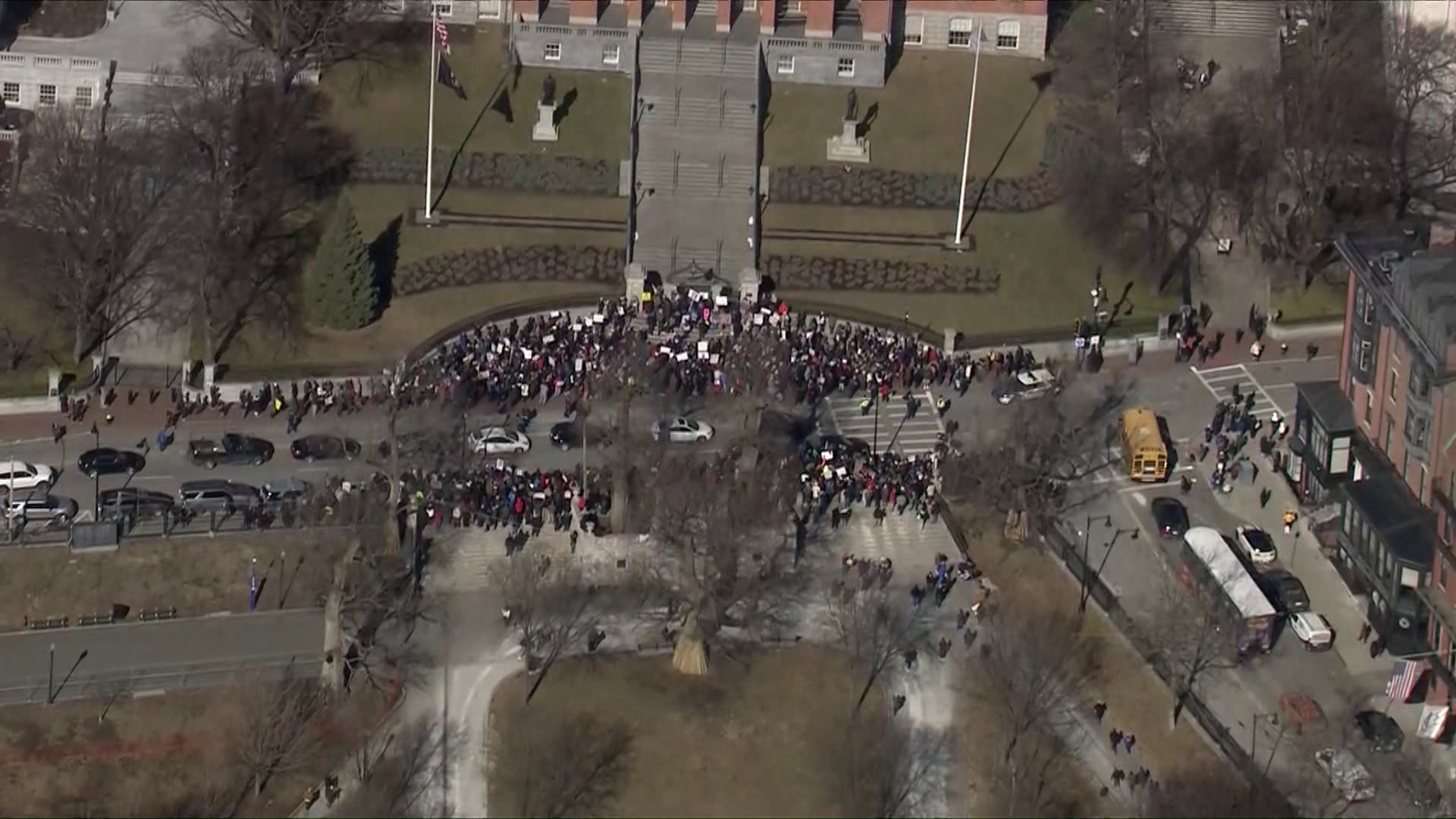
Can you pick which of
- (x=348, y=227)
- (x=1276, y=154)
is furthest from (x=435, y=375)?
(x=1276, y=154)

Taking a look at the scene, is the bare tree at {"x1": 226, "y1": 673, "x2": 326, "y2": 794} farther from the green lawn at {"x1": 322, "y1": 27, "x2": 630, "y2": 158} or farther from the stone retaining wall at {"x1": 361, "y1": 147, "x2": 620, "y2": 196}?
the green lawn at {"x1": 322, "y1": 27, "x2": 630, "y2": 158}

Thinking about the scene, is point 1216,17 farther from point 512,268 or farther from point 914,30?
point 512,268

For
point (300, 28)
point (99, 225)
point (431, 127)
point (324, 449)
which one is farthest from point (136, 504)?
point (300, 28)

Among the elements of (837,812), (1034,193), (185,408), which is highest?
(1034,193)

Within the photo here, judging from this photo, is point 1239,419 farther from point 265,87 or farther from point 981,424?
point 265,87

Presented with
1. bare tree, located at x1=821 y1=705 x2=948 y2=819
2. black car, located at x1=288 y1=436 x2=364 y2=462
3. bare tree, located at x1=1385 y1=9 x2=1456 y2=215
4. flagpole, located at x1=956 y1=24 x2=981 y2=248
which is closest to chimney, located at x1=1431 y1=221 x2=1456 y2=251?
bare tree, located at x1=1385 y1=9 x2=1456 y2=215

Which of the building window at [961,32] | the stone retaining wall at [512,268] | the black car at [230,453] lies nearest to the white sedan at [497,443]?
A: the black car at [230,453]
